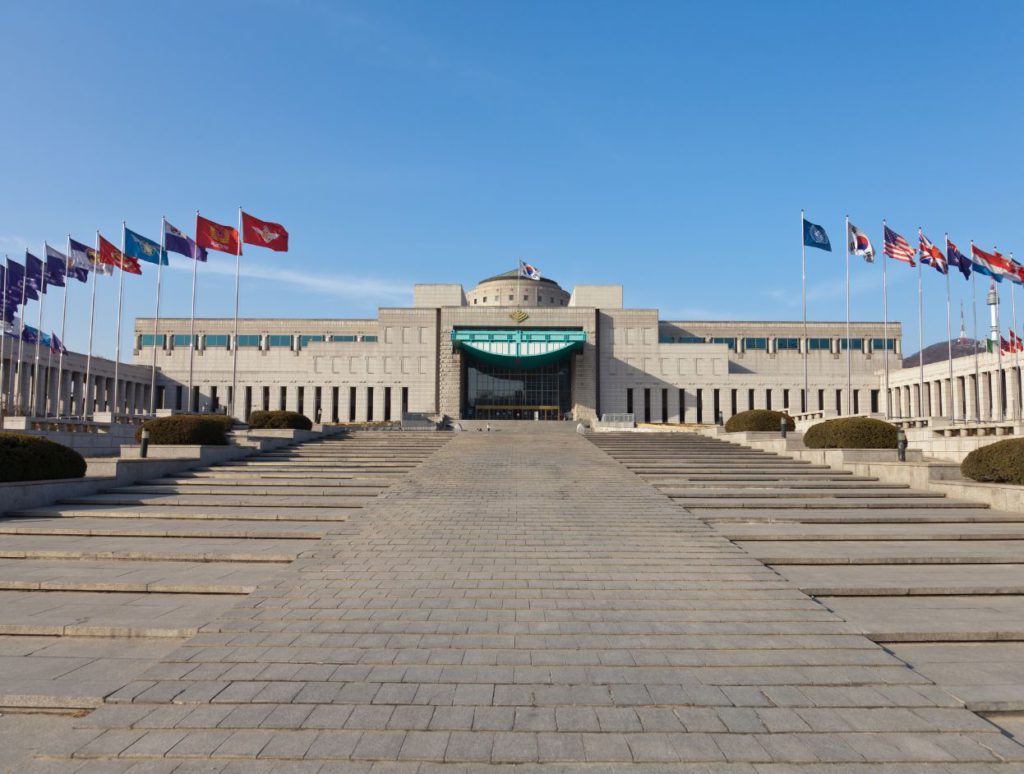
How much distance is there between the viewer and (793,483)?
61.7 ft

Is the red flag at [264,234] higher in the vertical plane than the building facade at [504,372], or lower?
higher

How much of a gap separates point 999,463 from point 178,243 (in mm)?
36976

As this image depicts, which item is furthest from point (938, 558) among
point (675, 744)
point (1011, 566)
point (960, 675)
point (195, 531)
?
point (195, 531)

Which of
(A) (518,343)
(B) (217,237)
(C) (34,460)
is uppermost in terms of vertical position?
(B) (217,237)

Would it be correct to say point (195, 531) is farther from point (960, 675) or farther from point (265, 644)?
point (960, 675)

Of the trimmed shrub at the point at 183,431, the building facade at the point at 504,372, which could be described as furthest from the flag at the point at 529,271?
the trimmed shrub at the point at 183,431

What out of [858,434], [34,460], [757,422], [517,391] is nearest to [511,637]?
[34,460]

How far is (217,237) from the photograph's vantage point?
35.5 m

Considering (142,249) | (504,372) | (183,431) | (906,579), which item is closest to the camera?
(906,579)

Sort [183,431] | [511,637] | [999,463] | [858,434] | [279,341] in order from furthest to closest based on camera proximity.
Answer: [279,341] < [858,434] < [183,431] < [999,463] < [511,637]

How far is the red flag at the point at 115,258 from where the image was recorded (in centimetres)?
3531

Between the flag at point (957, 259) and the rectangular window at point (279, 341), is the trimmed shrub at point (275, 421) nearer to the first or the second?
the flag at point (957, 259)

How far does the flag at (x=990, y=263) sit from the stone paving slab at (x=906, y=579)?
1176 inches

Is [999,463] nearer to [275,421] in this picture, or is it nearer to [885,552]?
[885,552]
